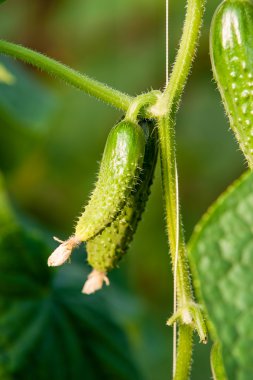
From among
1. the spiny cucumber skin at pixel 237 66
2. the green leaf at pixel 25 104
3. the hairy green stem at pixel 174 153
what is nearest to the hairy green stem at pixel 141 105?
the hairy green stem at pixel 174 153

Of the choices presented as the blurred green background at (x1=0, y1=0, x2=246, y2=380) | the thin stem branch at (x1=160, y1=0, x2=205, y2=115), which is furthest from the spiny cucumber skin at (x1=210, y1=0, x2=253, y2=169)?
the blurred green background at (x1=0, y1=0, x2=246, y2=380)

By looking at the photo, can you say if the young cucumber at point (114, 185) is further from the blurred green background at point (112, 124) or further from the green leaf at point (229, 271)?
the blurred green background at point (112, 124)

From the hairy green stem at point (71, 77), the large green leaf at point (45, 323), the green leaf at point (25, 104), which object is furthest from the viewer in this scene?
the green leaf at point (25, 104)

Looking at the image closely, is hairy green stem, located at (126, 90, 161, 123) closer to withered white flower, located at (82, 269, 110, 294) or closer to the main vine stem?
the main vine stem

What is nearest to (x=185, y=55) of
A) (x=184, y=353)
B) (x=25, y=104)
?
(x=184, y=353)

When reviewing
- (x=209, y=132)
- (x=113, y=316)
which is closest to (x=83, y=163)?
(x=209, y=132)
